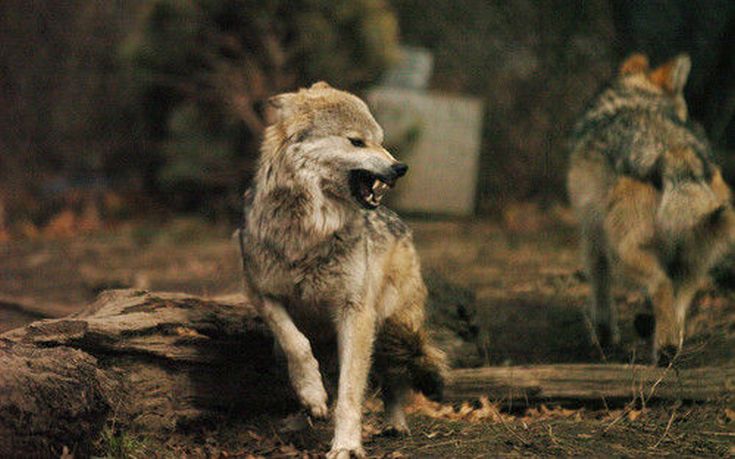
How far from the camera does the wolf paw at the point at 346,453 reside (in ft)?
13.7

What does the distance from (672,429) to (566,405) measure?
0.70 m

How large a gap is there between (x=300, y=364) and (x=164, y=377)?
0.76 metres

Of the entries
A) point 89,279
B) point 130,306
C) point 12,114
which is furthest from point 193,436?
point 12,114

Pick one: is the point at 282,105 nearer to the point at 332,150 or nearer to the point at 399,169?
the point at 332,150

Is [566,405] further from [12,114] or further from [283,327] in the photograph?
[12,114]

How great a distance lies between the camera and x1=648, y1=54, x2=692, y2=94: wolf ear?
7387 mm

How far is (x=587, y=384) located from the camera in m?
5.45

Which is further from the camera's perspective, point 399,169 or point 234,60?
point 234,60

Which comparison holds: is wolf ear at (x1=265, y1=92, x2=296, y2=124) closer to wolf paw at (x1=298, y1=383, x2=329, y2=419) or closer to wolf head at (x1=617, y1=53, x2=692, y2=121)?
wolf paw at (x1=298, y1=383, x2=329, y2=419)

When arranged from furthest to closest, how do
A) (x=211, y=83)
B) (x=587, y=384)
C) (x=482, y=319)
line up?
(x=211, y=83)
(x=482, y=319)
(x=587, y=384)

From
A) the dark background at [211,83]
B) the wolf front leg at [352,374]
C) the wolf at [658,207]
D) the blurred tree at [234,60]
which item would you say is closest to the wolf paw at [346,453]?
the wolf front leg at [352,374]

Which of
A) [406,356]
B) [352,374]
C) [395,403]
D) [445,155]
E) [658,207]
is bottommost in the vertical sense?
[445,155]

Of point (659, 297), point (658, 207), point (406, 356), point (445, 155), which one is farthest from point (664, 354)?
point (445, 155)

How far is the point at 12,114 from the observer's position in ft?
44.8
